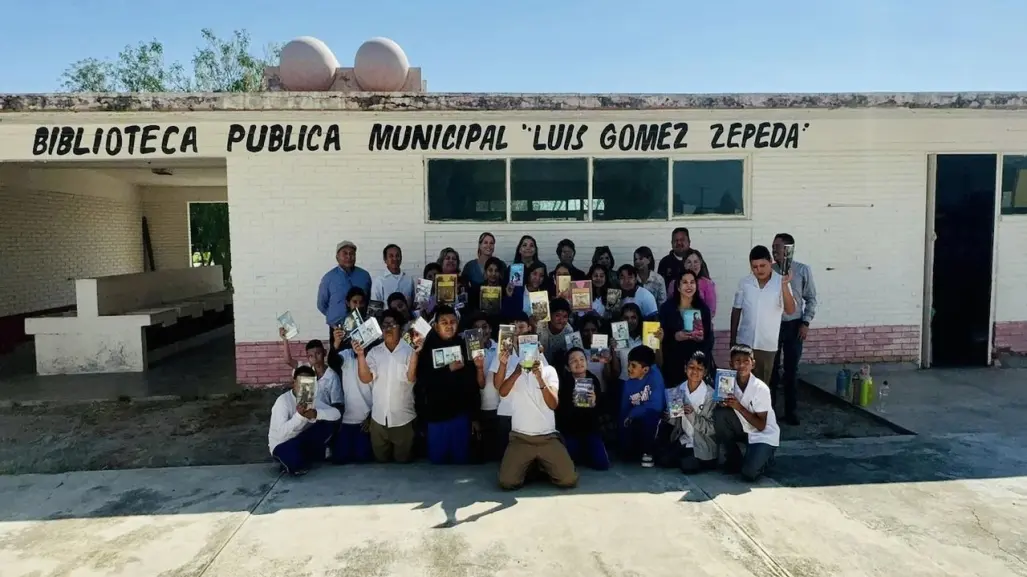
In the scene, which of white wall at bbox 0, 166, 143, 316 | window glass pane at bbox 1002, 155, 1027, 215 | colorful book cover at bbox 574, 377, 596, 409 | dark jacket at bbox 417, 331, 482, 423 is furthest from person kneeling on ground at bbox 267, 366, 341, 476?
window glass pane at bbox 1002, 155, 1027, 215

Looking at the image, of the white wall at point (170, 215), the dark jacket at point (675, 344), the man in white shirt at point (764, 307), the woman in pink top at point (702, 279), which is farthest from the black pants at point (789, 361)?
the white wall at point (170, 215)

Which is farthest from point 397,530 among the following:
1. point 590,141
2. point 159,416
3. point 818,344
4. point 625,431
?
point 818,344

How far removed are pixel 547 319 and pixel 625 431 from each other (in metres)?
1.08

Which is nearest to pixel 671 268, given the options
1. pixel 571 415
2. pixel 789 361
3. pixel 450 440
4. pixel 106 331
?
pixel 789 361

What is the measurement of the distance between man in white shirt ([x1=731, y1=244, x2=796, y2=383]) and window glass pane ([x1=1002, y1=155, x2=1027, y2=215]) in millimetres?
4464

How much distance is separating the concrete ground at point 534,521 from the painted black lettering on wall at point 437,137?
3988 mm

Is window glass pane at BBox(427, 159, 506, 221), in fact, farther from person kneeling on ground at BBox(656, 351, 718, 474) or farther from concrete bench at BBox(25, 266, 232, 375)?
concrete bench at BBox(25, 266, 232, 375)

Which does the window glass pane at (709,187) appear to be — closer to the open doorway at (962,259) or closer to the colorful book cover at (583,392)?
the open doorway at (962,259)

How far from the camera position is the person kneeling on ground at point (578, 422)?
16.8 feet

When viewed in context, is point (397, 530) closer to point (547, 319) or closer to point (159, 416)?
point (547, 319)

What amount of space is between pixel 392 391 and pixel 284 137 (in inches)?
151

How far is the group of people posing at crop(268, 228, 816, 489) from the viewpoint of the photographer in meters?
4.95

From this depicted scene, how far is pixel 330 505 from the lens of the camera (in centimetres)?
450

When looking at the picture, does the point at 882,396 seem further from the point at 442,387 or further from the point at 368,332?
the point at 368,332
